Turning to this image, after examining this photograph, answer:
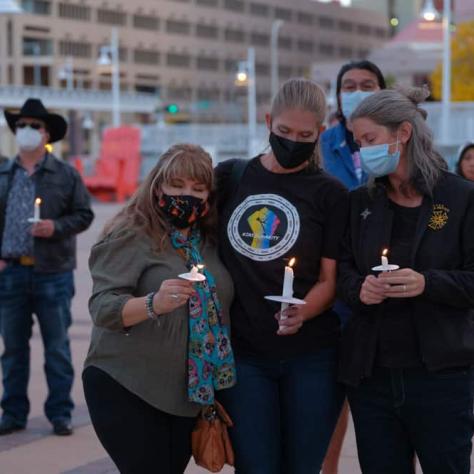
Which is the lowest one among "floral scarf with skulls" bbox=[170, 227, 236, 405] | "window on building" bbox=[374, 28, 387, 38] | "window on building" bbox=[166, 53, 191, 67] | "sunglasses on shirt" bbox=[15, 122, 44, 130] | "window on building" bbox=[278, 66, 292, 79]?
"floral scarf with skulls" bbox=[170, 227, 236, 405]

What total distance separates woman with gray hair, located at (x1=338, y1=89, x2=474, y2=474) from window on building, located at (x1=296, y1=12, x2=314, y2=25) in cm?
13029

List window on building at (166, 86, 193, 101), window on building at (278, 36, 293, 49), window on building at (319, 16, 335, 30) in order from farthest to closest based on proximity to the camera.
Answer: window on building at (319, 16, 335, 30) → window on building at (278, 36, 293, 49) → window on building at (166, 86, 193, 101)

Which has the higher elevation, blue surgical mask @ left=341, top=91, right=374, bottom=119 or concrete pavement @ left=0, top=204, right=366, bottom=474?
blue surgical mask @ left=341, top=91, right=374, bottom=119

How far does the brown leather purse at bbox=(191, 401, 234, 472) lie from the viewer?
4375 millimetres

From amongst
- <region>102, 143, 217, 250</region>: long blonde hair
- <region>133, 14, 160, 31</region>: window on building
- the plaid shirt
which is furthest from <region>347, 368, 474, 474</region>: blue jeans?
<region>133, 14, 160, 31</region>: window on building

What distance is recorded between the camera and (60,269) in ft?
25.0

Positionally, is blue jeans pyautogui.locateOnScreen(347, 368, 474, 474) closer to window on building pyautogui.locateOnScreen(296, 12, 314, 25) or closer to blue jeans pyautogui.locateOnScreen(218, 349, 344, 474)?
blue jeans pyautogui.locateOnScreen(218, 349, 344, 474)

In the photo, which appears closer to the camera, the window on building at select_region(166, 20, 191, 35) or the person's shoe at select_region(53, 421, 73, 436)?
the person's shoe at select_region(53, 421, 73, 436)

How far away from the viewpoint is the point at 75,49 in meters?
100

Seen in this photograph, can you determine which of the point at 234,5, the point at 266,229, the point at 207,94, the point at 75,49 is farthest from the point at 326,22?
the point at 266,229

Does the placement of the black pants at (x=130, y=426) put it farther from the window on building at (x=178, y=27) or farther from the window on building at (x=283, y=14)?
the window on building at (x=283, y=14)

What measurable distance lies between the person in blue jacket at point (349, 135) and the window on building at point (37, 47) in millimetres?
91836

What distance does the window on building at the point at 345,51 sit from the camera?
472 feet

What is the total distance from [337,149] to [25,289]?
2732 mm
